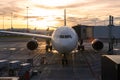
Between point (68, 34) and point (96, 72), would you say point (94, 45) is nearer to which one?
point (68, 34)

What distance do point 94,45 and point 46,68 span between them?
15.2m

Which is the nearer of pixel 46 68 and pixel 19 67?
pixel 19 67

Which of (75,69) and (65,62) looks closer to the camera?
(75,69)

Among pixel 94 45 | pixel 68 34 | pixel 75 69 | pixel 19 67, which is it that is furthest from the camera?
pixel 94 45

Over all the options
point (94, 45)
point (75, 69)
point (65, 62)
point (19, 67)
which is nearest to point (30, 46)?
point (94, 45)

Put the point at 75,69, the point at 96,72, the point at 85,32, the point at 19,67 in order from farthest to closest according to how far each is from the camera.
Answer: the point at 85,32 < the point at 75,69 < the point at 96,72 < the point at 19,67

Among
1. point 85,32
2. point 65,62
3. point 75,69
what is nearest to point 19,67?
point 75,69

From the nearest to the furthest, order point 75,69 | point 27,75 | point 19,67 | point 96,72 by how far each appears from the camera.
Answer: point 27,75 → point 19,67 → point 96,72 → point 75,69

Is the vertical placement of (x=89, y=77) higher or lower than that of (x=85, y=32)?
lower

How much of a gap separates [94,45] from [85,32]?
7071mm

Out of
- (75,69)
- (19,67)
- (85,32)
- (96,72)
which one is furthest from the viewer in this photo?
(85,32)

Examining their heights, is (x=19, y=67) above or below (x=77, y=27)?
below

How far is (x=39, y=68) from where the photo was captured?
27.2 metres

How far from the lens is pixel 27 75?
2128 cm
